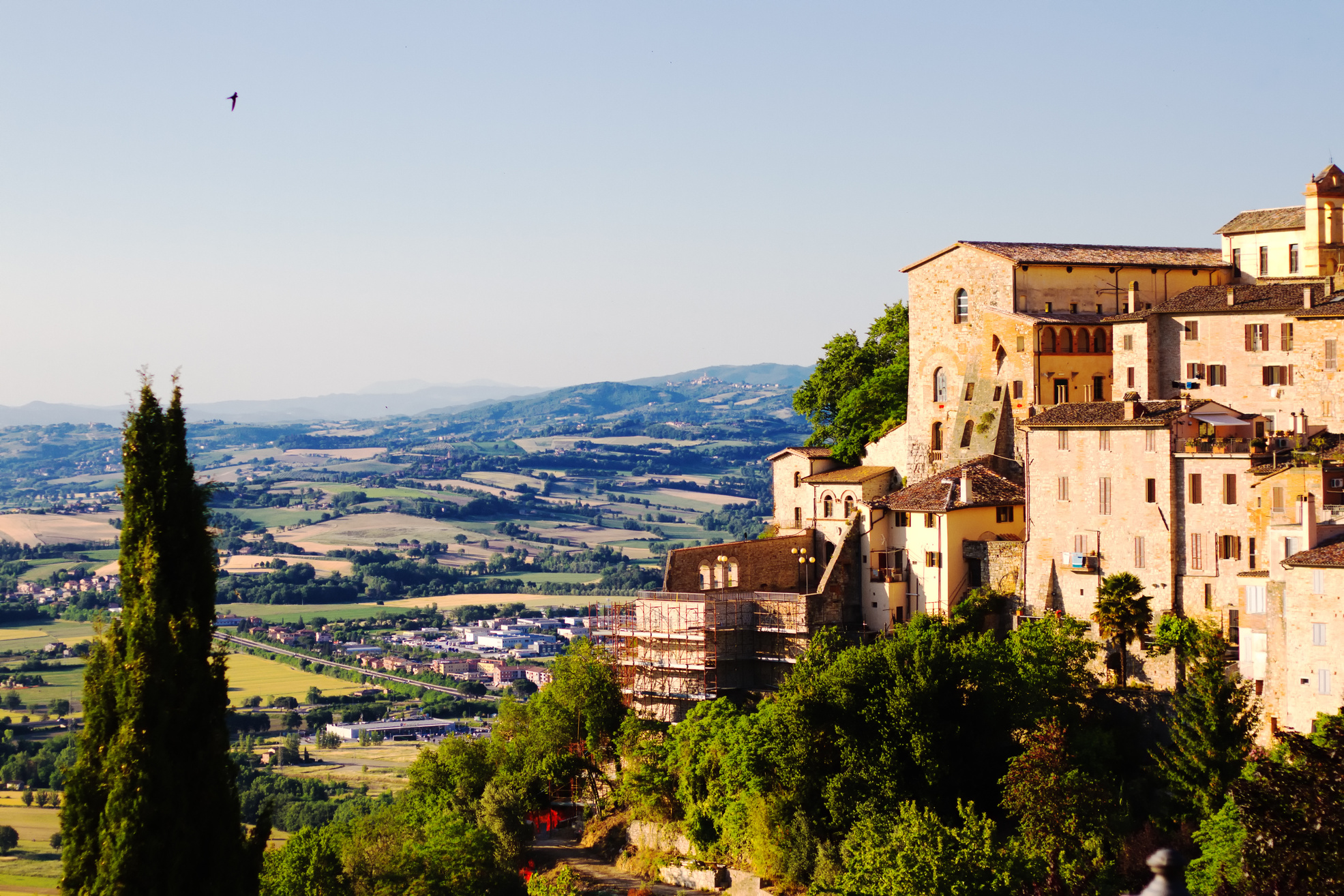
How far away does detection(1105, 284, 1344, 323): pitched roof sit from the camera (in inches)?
2183

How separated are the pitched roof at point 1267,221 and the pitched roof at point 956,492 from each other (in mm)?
15753

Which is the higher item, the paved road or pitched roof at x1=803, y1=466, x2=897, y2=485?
pitched roof at x1=803, y1=466, x2=897, y2=485

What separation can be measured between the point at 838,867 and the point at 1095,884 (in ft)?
30.5

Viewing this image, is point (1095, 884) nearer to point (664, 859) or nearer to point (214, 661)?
point (664, 859)

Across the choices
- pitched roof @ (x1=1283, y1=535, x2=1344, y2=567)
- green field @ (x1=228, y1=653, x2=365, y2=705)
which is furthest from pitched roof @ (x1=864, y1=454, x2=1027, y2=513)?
green field @ (x1=228, y1=653, x2=365, y2=705)

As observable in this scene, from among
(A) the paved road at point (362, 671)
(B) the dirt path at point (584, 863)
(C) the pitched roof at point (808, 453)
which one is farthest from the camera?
(A) the paved road at point (362, 671)

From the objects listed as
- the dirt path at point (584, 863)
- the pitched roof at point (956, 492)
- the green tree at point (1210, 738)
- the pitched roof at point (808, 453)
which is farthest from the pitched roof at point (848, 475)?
the green tree at point (1210, 738)

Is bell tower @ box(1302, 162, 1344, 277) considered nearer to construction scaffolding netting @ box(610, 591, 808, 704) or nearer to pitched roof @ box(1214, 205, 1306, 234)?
pitched roof @ box(1214, 205, 1306, 234)

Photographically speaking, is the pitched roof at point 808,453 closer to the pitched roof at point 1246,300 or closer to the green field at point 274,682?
the pitched roof at point 1246,300

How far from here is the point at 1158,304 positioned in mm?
61500

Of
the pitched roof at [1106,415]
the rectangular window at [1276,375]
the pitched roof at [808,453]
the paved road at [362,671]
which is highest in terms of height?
the rectangular window at [1276,375]

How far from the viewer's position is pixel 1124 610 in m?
50.2

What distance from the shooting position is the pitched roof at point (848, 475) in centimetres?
6481

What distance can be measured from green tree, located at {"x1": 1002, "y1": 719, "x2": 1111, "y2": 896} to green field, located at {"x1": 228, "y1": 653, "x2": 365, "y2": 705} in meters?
124
